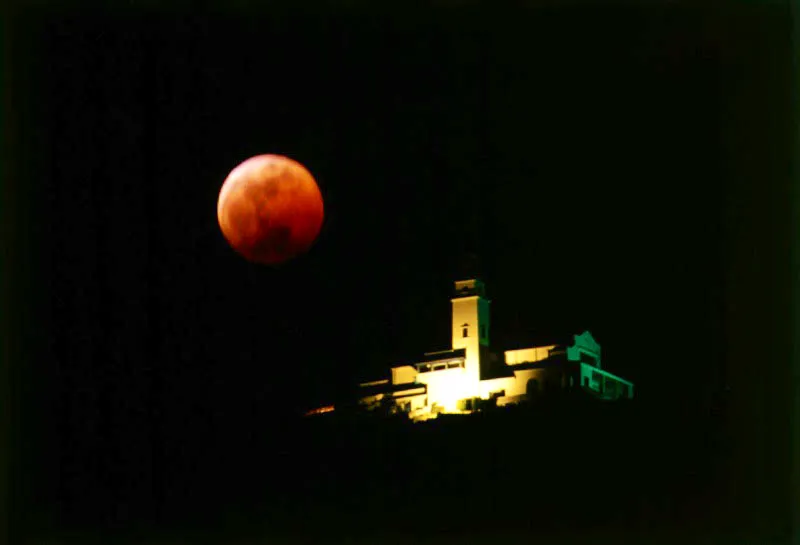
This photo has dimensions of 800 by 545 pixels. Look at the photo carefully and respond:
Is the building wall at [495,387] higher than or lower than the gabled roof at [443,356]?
lower

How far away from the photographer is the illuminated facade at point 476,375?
432 inches

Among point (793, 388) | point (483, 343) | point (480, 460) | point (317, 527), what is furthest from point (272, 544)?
point (793, 388)

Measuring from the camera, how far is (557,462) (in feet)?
32.3

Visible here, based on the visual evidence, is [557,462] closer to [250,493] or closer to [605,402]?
[605,402]

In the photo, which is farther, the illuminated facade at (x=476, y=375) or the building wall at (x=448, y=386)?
the building wall at (x=448, y=386)

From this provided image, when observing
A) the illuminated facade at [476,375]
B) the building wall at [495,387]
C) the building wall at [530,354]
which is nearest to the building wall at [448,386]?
the illuminated facade at [476,375]

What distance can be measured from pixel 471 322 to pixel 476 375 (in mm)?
890

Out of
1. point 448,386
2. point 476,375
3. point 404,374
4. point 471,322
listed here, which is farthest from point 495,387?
point 404,374

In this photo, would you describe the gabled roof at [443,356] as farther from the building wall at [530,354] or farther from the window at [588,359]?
the window at [588,359]

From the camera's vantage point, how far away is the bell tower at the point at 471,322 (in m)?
10.8

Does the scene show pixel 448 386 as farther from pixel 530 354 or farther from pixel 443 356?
pixel 530 354

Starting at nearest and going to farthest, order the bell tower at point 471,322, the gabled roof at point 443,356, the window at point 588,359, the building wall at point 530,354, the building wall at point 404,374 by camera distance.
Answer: the bell tower at point 471,322 → the window at point 588,359 → the building wall at point 404,374 → the gabled roof at point 443,356 → the building wall at point 530,354

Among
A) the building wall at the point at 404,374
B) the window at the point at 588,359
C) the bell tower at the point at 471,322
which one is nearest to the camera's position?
the bell tower at the point at 471,322

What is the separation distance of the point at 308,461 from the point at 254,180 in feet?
10.1
